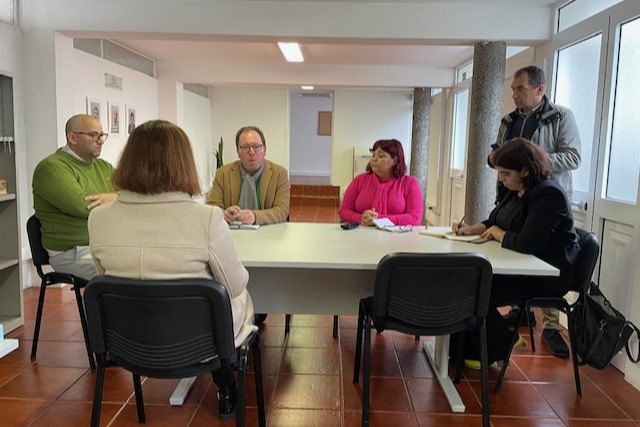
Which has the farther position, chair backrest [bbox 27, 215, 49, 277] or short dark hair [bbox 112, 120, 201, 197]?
chair backrest [bbox 27, 215, 49, 277]

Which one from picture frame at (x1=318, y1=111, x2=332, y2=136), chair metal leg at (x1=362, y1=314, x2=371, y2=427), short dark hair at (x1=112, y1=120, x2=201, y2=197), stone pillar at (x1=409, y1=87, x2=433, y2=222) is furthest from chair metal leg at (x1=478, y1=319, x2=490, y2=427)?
picture frame at (x1=318, y1=111, x2=332, y2=136)

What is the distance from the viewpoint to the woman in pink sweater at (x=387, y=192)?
10.6 feet

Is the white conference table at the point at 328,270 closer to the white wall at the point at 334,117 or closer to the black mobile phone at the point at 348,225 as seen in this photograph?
the black mobile phone at the point at 348,225

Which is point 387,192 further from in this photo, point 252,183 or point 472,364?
point 472,364

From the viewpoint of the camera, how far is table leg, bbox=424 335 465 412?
8.17 feet

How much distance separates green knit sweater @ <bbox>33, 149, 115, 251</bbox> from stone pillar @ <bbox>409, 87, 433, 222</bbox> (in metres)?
6.46

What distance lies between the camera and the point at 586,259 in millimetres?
2498

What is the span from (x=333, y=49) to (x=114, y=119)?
106 inches

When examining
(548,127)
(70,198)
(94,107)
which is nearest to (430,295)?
(548,127)

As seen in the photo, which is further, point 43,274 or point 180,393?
point 43,274

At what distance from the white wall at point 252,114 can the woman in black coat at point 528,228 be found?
8443 mm

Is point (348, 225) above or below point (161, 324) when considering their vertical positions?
above

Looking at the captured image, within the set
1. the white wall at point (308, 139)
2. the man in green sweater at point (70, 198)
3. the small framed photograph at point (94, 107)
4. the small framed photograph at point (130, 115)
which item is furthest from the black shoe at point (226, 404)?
the white wall at point (308, 139)

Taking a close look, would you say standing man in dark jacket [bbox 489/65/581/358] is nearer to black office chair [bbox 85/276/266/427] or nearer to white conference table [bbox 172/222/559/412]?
white conference table [bbox 172/222/559/412]
